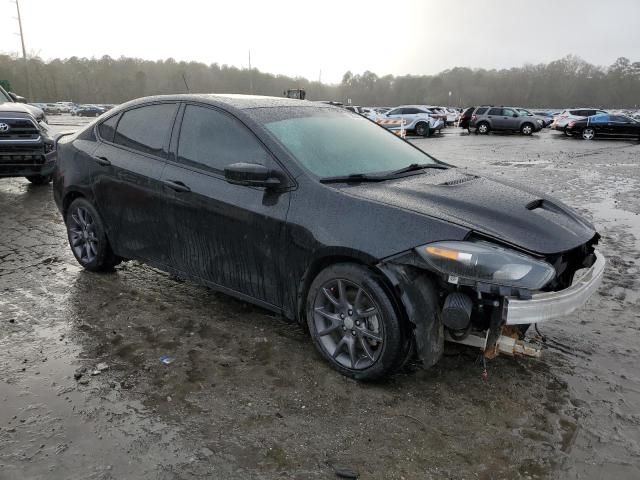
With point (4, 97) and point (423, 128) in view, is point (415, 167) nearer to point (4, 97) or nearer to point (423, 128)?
point (4, 97)

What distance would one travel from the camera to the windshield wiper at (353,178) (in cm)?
322

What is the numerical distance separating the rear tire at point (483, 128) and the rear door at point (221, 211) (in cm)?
3007

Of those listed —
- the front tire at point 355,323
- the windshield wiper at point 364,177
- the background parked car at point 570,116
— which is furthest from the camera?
the background parked car at point 570,116

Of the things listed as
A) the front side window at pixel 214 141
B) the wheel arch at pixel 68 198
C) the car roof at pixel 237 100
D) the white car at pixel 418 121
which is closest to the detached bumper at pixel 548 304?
the front side window at pixel 214 141

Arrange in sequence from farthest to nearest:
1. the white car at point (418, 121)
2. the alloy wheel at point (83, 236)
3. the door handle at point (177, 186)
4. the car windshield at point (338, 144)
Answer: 1. the white car at point (418, 121)
2. the alloy wheel at point (83, 236)
3. the door handle at point (177, 186)
4. the car windshield at point (338, 144)

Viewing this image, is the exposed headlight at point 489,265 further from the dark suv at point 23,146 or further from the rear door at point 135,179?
the dark suv at point 23,146

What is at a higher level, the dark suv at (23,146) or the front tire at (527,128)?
the dark suv at (23,146)

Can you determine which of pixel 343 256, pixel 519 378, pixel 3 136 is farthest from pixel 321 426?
pixel 3 136

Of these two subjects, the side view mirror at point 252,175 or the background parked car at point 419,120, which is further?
the background parked car at point 419,120

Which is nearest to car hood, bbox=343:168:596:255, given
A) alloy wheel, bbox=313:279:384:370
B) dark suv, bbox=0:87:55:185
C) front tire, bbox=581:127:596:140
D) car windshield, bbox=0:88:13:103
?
alloy wheel, bbox=313:279:384:370

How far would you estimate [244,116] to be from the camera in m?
3.56

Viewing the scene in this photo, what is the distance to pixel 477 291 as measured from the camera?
2627mm

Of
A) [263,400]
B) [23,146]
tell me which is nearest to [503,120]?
[23,146]

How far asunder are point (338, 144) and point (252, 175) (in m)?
0.84
